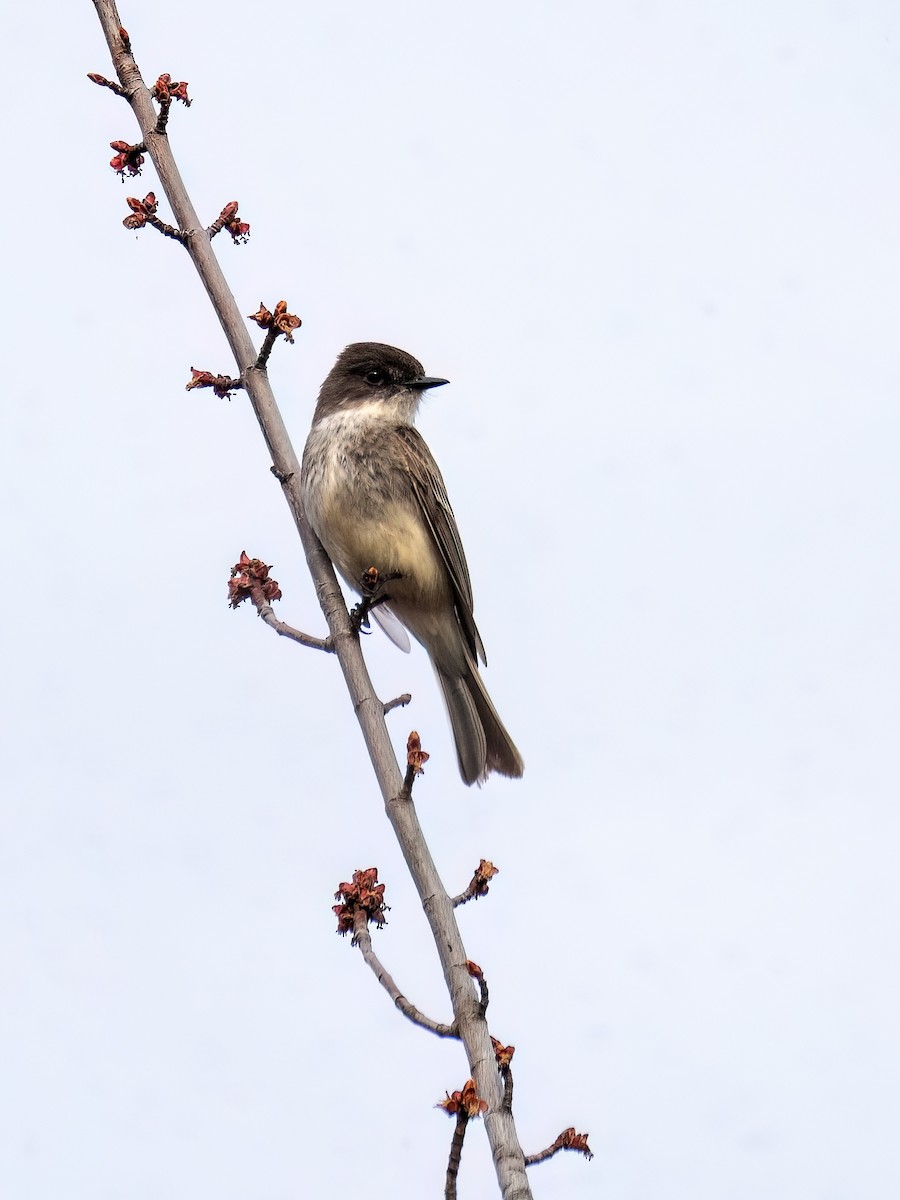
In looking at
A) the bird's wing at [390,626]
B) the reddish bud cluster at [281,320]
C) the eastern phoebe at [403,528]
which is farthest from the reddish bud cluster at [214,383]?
the bird's wing at [390,626]

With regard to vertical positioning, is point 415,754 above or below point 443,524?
below

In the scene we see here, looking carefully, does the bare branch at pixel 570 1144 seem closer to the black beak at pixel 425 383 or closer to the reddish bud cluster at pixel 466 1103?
the reddish bud cluster at pixel 466 1103

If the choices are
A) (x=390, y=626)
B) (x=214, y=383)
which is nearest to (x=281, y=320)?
(x=214, y=383)

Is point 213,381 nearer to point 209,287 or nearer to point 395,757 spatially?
point 209,287

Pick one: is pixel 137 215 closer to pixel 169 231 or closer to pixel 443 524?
pixel 169 231

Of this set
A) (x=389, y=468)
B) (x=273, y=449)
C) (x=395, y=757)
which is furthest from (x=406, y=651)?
(x=395, y=757)

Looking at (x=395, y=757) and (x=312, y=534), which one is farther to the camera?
(x=312, y=534)

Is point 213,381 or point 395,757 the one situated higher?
point 213,381
